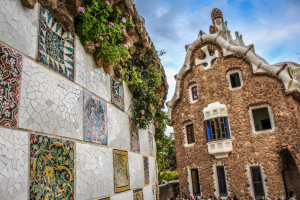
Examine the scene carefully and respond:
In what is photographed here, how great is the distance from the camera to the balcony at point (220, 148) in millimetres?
14242

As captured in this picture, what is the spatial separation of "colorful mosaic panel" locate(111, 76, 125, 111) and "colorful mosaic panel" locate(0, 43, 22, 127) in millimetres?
1660

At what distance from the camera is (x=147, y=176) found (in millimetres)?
4426

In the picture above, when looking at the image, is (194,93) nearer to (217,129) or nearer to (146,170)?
(217,129)

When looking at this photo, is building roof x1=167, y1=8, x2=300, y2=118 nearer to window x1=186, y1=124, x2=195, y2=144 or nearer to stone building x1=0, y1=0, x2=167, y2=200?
window x1=186, y1=124, x2=195, y2=144

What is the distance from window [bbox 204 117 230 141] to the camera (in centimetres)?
1460

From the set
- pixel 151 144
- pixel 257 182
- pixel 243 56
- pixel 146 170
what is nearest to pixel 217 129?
pixel 257 182

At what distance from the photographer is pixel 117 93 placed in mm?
3590

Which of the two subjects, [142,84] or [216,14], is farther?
[216,14]

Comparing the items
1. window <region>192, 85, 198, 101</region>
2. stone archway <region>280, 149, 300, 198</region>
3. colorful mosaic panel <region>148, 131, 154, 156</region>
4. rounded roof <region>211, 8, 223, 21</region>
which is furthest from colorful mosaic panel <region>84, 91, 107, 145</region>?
rounded roof <region>211, 8, 223, 21</region>

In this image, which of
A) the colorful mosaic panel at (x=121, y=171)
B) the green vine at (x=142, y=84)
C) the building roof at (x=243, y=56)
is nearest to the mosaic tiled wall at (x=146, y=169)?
the green vine at (x=142, y=84)

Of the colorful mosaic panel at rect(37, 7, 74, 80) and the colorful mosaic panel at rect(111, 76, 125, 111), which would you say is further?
the colorful mosaic panel at rect(111, 76, 125, 111)

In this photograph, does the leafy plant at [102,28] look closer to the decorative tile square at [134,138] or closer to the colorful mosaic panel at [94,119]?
the colorful mosaic panel at [94,119]

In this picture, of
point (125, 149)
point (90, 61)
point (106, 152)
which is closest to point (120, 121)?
point (125, 149)

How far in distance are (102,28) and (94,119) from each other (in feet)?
3.46
